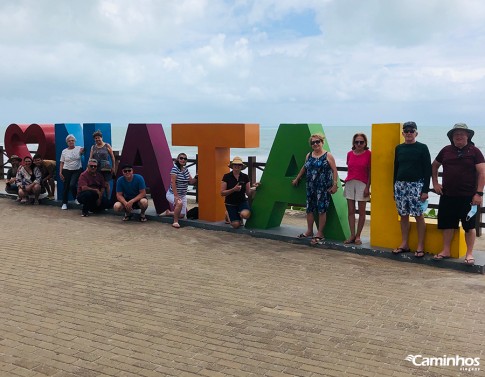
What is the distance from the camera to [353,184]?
8078 millimetres

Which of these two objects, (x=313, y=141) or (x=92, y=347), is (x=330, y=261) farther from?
(x=92, y=347)

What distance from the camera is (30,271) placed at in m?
6.96

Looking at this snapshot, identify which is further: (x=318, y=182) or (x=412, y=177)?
(x=318, y=182)

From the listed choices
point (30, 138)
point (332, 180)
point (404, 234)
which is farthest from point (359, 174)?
point (30, 138)

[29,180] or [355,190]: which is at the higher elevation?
[355,190]

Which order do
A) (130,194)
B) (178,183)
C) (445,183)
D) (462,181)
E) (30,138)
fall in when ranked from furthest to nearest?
(30,138), (130,194), (178,183), (445,183), (462,181)

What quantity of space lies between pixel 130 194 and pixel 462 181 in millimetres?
6154

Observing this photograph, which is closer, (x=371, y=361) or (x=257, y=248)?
(x=371, y=361)

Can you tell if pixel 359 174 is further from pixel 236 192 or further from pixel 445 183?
pixel 236 192

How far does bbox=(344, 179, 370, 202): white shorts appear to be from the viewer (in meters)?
7.98

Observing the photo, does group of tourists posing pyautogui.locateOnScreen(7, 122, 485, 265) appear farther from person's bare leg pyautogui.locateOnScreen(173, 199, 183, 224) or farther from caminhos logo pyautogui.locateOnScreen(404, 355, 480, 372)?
caminhos logo pyautogui.locateOnScreen(404, 355, 480, 372)

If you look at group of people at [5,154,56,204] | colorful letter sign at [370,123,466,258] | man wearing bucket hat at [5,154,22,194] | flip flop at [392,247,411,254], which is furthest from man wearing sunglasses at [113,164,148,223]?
flip flop at [392,247,411,254]

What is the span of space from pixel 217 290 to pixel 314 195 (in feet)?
9.14

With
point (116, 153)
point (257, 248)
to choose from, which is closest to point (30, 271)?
point (257, 248)
